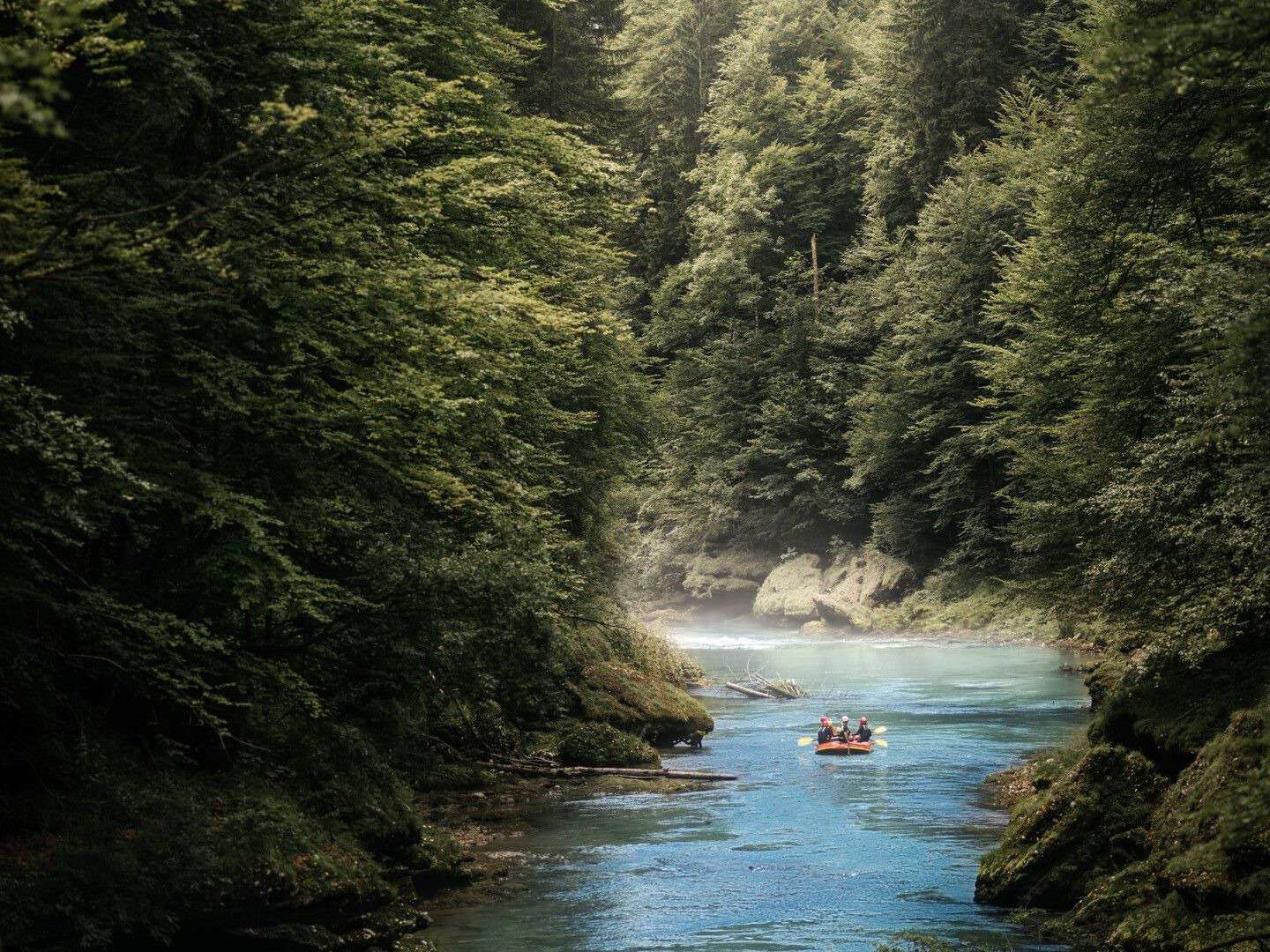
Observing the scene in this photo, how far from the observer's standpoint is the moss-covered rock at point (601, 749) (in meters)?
22.2

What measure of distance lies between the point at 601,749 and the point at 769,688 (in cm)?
1307

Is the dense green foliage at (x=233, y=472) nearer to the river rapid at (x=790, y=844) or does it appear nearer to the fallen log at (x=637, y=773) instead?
the river rapid at (x=790, y=844)

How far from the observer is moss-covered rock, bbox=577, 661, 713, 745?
24.2 m

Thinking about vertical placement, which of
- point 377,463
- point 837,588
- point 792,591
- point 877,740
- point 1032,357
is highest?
point 1032,357

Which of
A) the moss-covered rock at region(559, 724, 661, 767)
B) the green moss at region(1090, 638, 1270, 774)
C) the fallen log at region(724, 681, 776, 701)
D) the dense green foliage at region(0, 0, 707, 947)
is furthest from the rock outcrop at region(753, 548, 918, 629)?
the dense green foliage at region(0, 0, 707, 947)

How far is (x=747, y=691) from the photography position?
34.7 m

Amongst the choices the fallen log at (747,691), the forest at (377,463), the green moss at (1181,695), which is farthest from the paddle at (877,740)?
the green moss at (1181,695)

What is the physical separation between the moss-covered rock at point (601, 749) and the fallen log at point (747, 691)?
11.7 m

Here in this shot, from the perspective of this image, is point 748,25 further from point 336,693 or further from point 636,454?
point 336,693

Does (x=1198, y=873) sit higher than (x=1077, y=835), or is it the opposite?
(x=1198, y=873)

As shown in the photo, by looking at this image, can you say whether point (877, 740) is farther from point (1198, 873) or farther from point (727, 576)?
point (727, 576)

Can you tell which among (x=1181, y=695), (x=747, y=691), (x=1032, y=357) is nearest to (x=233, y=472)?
(x=1181, y=695)

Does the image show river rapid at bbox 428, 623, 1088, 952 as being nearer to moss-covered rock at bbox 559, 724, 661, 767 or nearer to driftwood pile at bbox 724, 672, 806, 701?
moss-covered rock at bbox 559, 724, 661, 767

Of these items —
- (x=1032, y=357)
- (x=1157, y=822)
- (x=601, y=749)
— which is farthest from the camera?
(x=1032, y=357)
